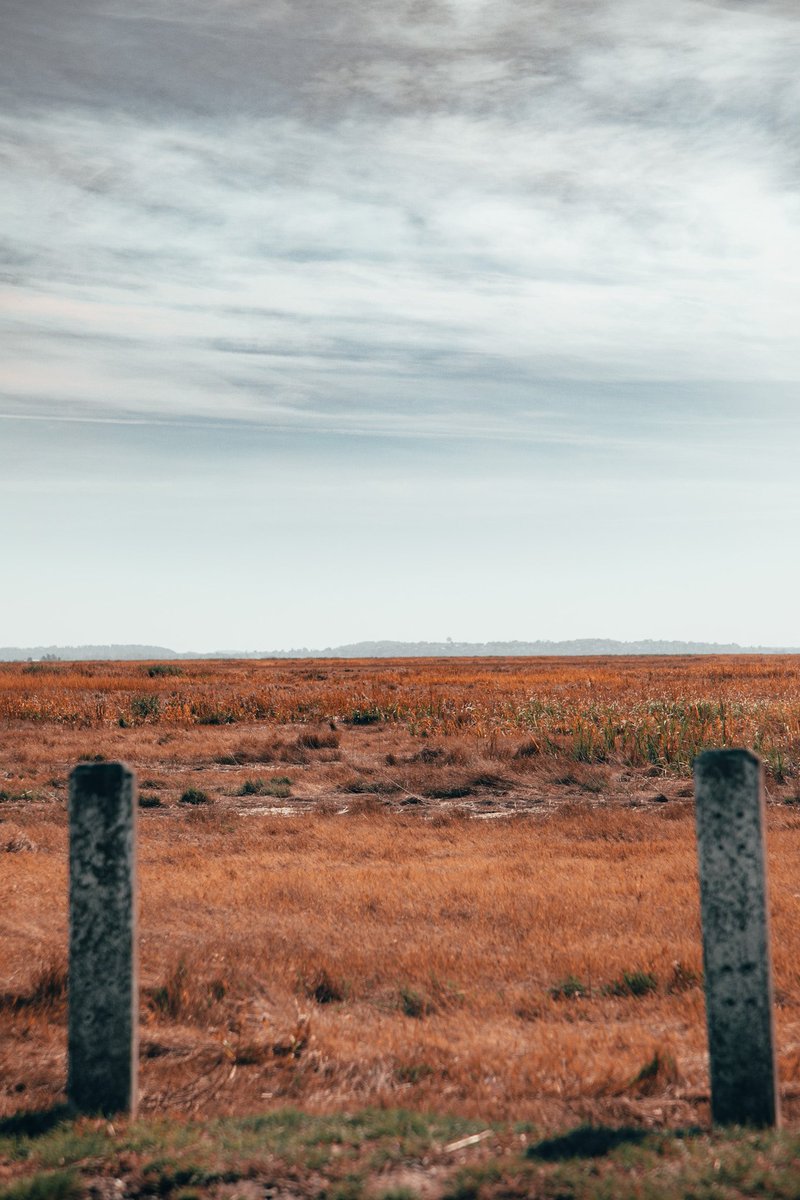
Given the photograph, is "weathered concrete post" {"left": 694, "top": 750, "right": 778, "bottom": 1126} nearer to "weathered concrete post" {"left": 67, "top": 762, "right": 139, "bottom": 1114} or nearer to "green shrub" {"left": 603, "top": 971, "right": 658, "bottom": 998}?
"weathered concrete post" {"left": 67, "top": 762, "right": 139, "bottom": 1114}

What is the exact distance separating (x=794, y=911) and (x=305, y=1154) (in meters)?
5.97

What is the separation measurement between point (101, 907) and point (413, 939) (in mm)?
4223

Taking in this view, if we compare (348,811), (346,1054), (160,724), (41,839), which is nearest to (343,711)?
(160,724)

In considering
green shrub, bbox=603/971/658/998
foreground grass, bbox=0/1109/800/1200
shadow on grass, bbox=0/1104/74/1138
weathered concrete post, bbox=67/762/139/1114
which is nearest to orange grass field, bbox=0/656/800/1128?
green shrub, bbox=603/971/658/998

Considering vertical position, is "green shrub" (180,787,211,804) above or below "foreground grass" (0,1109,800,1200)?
below

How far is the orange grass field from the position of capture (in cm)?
508

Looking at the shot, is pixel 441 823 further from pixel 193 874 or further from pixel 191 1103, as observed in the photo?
pixel 191 1103

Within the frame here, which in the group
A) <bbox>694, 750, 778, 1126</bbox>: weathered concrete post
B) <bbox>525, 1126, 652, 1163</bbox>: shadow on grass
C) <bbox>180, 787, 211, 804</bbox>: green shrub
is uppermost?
<bbox>694, 750, 778, 1126</bbox>: weathered concrete post

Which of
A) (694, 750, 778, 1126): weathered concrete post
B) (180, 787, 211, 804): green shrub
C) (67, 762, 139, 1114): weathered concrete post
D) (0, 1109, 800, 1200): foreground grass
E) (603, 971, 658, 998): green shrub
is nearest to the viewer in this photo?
(0, 1109, 800, 1200): foreground grass

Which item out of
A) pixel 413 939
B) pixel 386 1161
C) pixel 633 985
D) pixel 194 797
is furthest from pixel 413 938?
pixel 194 797

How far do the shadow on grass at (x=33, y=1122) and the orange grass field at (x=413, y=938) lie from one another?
0.15m

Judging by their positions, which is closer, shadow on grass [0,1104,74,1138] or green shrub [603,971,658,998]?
shadow on grass [0,1104,74,1138]

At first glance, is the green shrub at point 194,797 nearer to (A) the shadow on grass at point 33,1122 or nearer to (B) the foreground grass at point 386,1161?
(A) the shadow on grass at point 33,1122

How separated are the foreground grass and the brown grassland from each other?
1.31 ft
